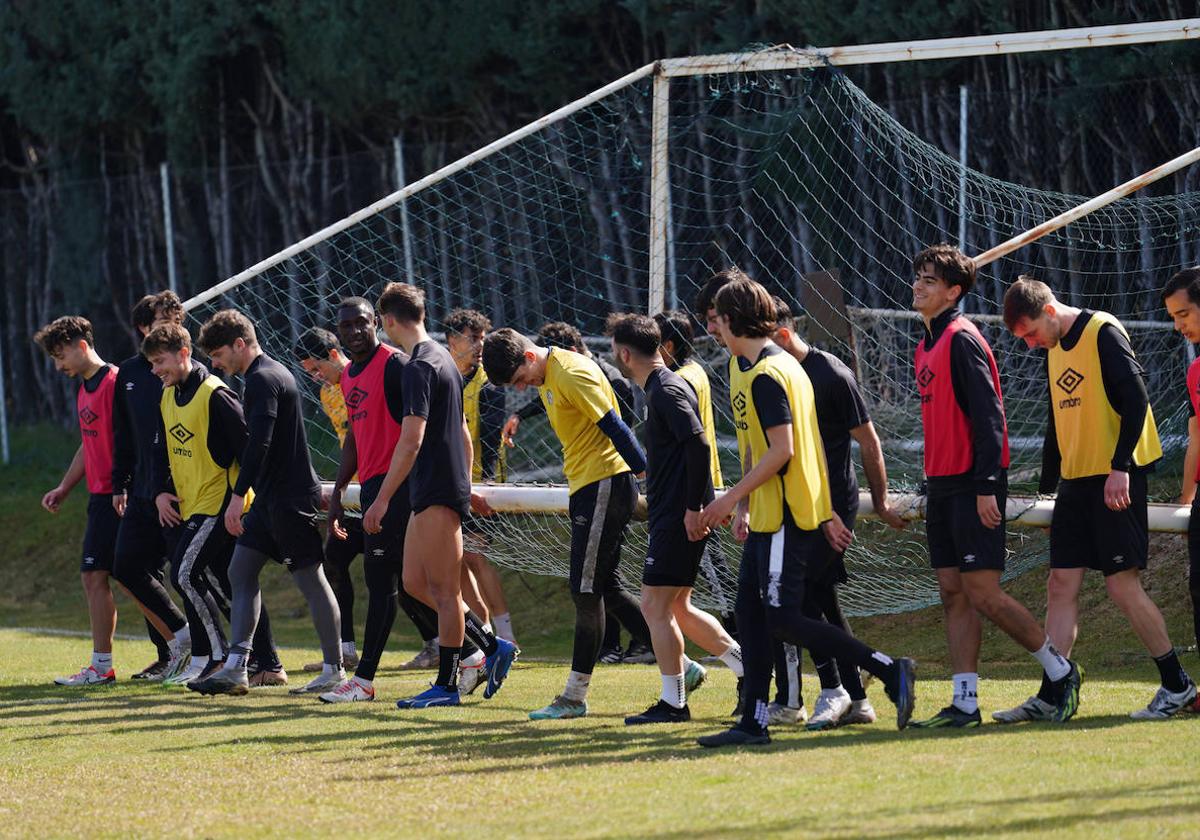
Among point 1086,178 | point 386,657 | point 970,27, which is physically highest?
point 970,27

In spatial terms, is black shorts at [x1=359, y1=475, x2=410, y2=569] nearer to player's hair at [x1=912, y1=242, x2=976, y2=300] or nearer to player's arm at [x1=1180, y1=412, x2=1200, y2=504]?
player's hair at [x1=912, y1=242, x2=976, y2=300]

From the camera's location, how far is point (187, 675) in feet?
32.9

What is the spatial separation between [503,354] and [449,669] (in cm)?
182

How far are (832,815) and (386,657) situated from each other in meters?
6.43

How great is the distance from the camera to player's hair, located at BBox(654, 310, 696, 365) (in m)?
9.12

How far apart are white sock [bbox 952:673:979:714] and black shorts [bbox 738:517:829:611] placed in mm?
771

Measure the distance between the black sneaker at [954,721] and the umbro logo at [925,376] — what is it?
134 cm

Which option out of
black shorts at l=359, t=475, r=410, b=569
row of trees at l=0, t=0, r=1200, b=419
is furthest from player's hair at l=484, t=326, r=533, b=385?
row of trees at l=0, t=0, r=1200, b=419

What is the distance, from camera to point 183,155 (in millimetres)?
19766

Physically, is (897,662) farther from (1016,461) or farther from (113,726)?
(1016,461)

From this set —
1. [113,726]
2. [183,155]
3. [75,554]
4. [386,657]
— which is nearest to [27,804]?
[113,726]

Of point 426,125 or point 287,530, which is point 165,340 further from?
point 426,125

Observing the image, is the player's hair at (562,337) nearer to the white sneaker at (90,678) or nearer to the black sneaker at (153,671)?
the black sneaker at (153,671)

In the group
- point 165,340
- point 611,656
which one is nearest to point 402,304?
point 165,340
